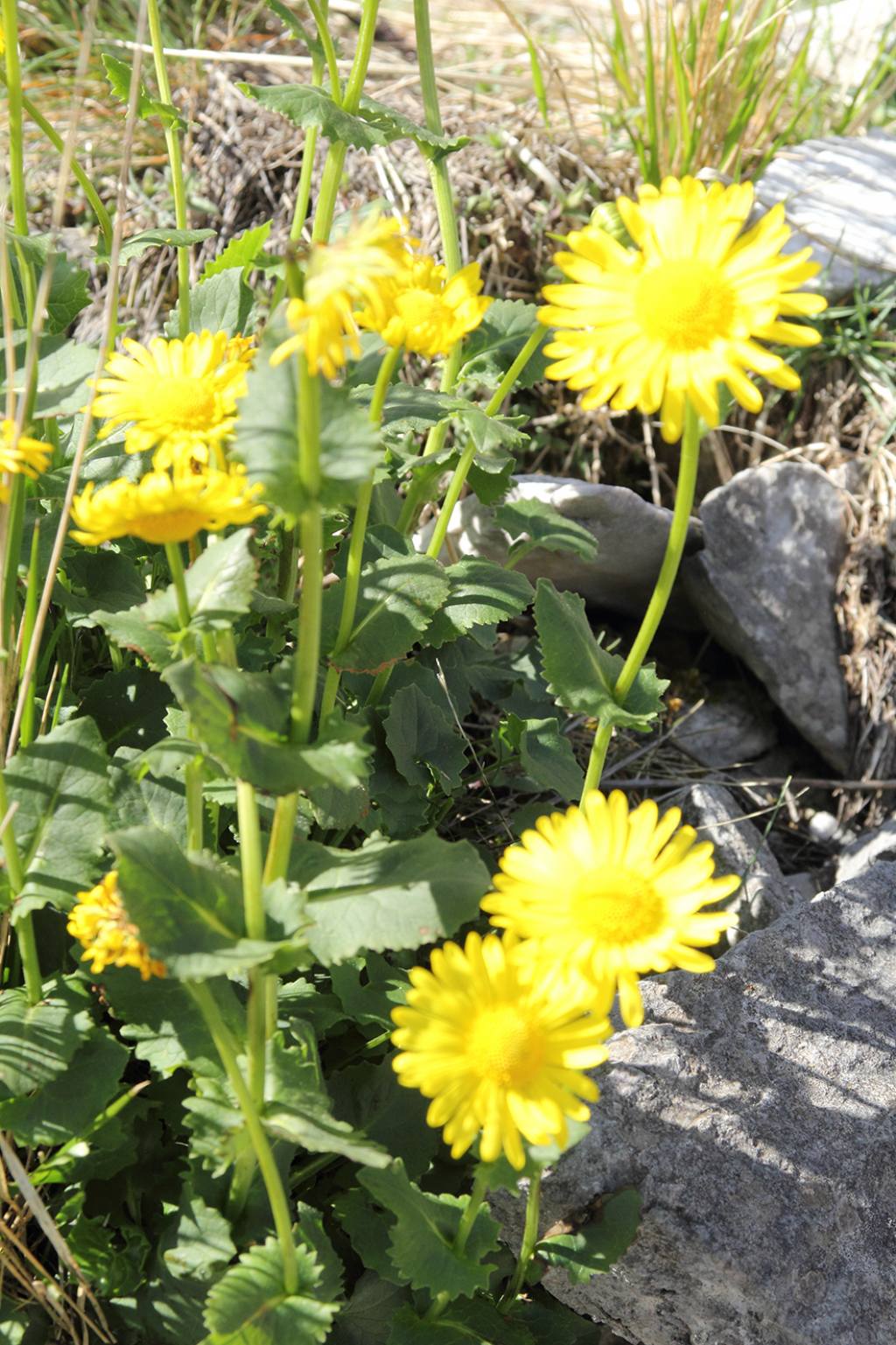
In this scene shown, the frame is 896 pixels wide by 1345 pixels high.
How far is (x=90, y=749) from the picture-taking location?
1.26 metres

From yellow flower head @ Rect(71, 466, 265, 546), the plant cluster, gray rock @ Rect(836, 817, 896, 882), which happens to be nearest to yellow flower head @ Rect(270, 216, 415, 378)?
the plant cluster

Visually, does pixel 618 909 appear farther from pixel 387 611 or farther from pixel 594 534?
pixel 594 534

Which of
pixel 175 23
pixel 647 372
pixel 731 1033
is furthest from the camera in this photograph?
pixel 175 23

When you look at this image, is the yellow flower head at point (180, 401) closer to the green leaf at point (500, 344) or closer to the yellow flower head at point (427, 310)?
the yellow flower head at point (427, 310)

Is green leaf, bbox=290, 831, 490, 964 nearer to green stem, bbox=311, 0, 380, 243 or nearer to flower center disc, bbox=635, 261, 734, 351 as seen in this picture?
flower center disc, bbox=635, 261, 734, 351

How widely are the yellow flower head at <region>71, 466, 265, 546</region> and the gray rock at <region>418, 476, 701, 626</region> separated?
1.20 m

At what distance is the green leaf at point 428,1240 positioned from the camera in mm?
1183

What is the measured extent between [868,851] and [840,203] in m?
1.61

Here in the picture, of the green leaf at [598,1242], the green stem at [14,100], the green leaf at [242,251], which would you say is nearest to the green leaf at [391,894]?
the green leaf at [598,1242]

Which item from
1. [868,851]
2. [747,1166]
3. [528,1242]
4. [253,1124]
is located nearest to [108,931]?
[253,1124]

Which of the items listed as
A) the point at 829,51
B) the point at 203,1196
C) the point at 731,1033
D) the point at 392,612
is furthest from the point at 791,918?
the point at 829,51

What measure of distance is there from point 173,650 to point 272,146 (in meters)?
2.12

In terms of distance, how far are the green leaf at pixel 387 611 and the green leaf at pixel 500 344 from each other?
1.12 feet

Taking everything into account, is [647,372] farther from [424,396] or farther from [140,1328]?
[140,1328]
